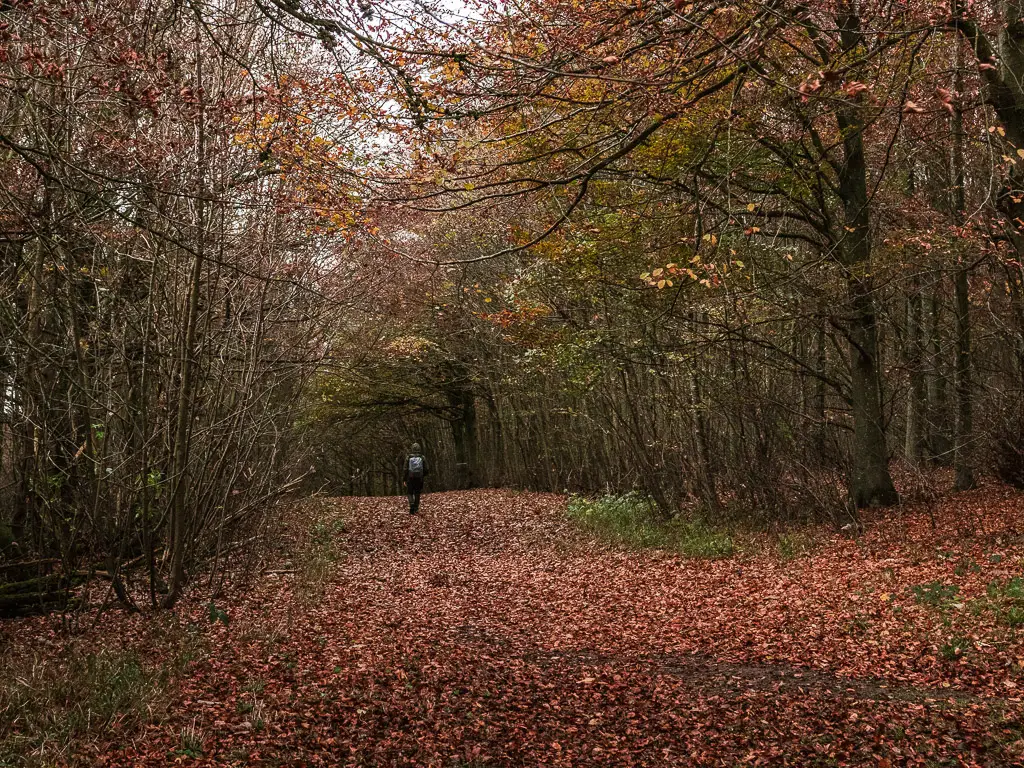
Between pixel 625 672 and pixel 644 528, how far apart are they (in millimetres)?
7048

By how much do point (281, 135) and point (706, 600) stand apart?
6625 millimetres

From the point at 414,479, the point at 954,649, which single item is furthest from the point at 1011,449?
the point at 414,479

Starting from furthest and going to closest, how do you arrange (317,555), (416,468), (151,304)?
(416,468) < (317,555) < (151,304)

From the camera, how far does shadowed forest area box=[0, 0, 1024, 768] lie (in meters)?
5.22

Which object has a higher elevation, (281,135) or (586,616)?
(281,135)

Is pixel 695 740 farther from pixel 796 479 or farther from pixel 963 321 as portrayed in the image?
pixel 963 321

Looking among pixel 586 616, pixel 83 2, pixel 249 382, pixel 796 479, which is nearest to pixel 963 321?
pixel 796 479

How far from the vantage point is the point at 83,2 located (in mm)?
5117

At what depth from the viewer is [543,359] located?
17.2 m

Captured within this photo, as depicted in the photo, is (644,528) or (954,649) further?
(644,528)

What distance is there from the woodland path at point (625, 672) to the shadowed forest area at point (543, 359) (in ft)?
0.15

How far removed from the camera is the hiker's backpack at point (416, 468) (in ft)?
63.2

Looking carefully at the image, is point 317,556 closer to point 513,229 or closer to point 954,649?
point 513,229

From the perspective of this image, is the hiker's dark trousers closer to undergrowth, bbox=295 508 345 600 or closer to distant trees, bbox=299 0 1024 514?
undergrowth, bbox=295 508 345 600
